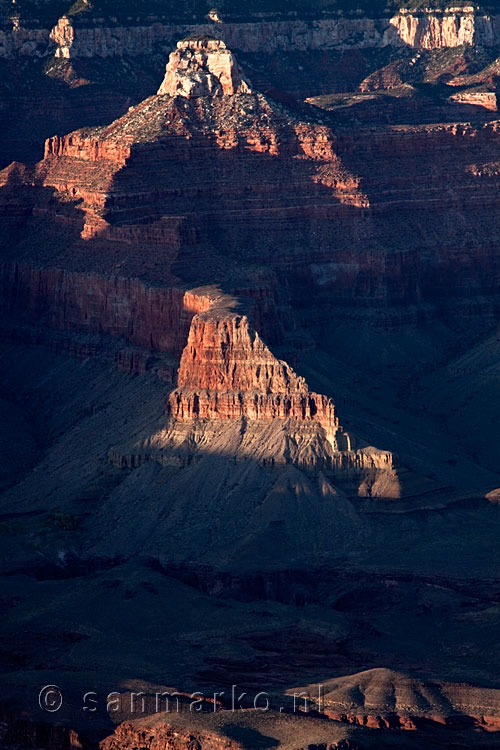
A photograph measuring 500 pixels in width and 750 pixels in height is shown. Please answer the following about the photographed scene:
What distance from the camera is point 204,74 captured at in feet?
497

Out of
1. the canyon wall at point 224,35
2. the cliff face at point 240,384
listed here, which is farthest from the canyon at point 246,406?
the canyon wall at point 224,35

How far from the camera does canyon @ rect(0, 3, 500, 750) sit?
319 feet

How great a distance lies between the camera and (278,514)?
368 ft

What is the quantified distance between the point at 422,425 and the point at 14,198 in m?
28.9

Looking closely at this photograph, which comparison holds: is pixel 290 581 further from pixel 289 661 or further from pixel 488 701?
pixel 488 701

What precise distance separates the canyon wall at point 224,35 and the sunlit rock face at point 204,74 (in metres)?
29.7

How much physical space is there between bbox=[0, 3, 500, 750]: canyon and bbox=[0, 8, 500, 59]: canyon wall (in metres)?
0.43

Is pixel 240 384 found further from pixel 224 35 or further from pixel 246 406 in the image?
pixel 224 35

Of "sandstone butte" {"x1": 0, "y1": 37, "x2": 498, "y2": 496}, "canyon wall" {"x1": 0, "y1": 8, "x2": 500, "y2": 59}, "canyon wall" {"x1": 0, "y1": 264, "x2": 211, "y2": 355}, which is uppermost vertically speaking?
"canyon wall" {"x1": 0, "y1": 8, "x2": 500, "y2": 59}

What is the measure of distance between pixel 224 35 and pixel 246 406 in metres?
79.0

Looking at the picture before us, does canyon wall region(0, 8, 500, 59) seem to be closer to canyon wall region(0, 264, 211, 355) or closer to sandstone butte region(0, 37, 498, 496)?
sandstone butte region(0, 37, 498, 496)

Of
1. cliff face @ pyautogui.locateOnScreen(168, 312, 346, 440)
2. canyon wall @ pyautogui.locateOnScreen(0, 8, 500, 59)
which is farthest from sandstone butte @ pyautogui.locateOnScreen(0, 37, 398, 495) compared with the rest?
canyon wall @ pyautogui.locateOnScreen(0, 8, 500, 59)

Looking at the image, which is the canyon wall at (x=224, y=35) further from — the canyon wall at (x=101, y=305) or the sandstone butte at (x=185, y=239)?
the canyon wall at (x=101, y=305)

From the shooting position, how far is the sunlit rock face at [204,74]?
150875mm
